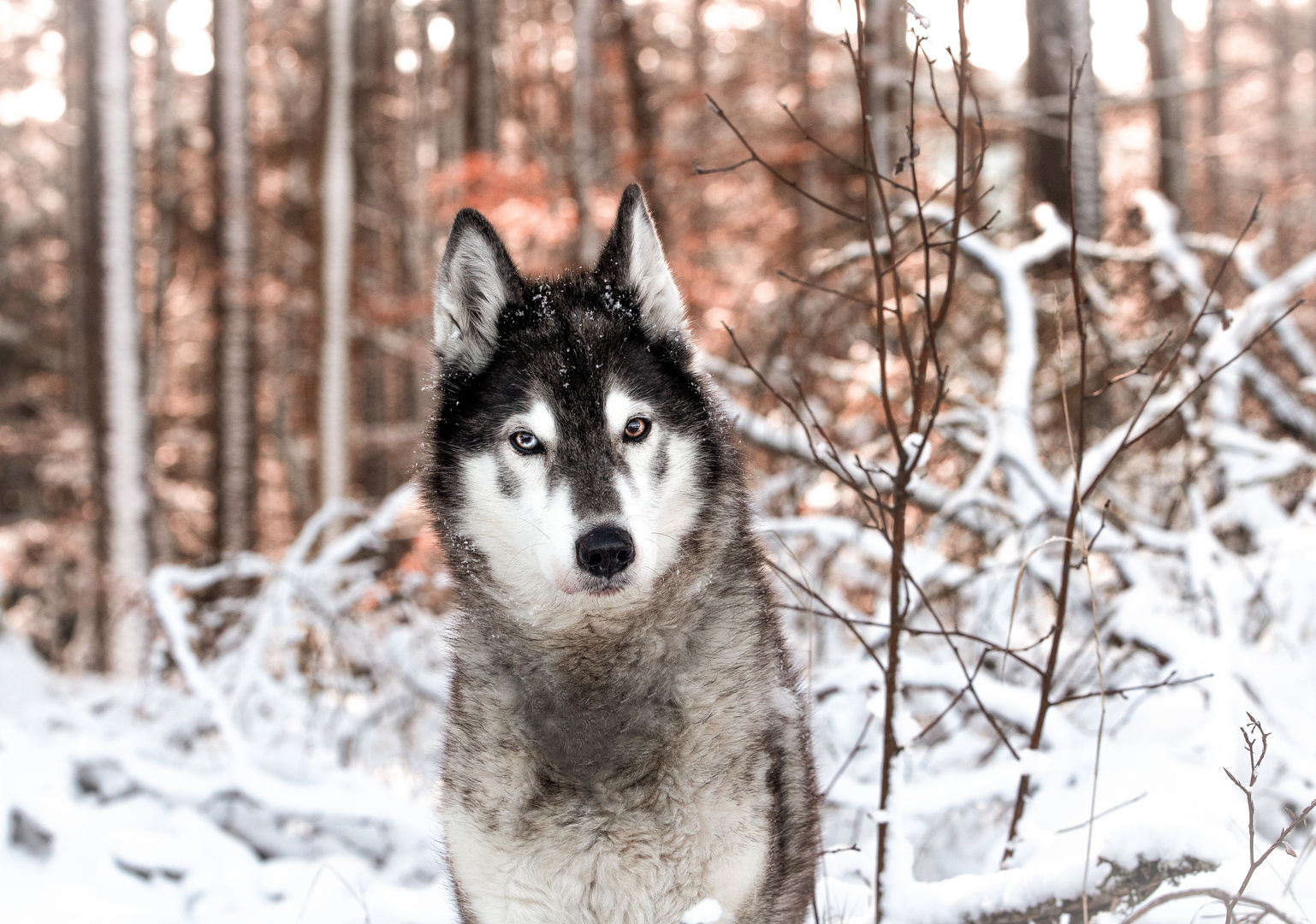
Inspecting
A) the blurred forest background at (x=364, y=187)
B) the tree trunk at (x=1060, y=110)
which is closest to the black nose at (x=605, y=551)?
the blurred forest background at (x=364, y=187)

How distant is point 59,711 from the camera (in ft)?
19.5

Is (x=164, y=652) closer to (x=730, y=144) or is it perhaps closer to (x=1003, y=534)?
(x=1003, y=534)

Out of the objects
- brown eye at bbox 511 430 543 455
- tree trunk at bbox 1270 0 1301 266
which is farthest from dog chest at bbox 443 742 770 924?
tree trunk at bbox 1270 0 1301 266

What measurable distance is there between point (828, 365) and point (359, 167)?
14.0m

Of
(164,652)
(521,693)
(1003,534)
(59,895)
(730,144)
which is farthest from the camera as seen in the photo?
(730,144)

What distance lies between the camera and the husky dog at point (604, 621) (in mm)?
2051

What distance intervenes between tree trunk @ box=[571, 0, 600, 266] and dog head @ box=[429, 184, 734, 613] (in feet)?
24.8

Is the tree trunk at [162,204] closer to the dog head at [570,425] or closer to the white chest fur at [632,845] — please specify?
the dog head at [570,425]

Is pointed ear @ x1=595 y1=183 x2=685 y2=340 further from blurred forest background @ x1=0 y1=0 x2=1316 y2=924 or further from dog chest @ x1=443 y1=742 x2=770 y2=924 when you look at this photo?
dog chest @ x1=443 y1=742 x2=770 y2=924

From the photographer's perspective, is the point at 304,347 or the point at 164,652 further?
the point at 304,347

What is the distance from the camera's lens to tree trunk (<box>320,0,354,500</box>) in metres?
10.8

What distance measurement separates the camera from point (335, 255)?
11086mm

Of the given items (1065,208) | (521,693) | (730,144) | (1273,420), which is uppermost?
(730,144)

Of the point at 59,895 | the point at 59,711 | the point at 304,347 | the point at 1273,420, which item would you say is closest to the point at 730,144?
the point at 304,347
